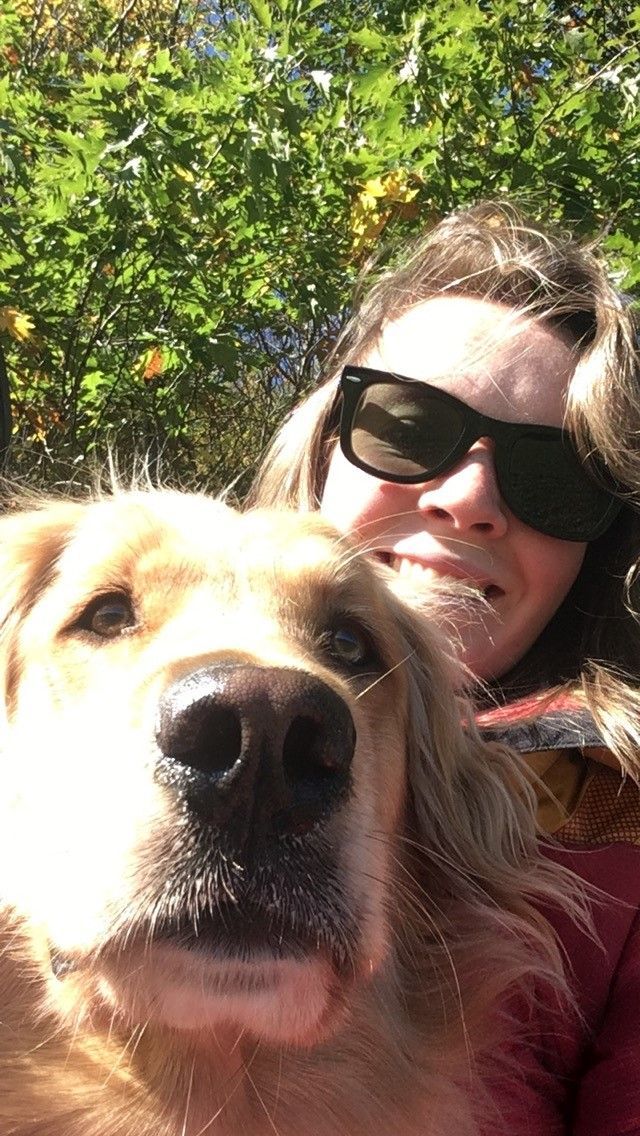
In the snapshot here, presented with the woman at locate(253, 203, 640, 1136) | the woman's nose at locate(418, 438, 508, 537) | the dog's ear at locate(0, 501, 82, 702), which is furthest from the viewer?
the woman's nose at locate(418, 438, 508, 537)

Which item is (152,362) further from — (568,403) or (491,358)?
(568,403)

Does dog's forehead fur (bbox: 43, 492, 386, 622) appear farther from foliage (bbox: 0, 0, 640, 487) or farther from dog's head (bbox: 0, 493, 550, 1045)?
foliage (bbox: 0, 0, 640, 487)

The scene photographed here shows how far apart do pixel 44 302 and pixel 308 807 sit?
4.19 meters

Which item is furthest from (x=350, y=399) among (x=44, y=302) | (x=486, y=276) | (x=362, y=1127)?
(x=44, y=302)

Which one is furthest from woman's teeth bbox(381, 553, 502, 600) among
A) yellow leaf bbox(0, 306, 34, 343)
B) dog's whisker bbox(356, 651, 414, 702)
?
yellow leaf bbox(0, 306, 34, 343)

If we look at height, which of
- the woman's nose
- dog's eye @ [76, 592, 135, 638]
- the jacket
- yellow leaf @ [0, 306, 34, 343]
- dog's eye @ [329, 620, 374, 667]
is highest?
yellow leaf @ [0, 306, 34, 343]

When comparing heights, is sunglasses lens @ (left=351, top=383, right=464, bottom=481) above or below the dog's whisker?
above

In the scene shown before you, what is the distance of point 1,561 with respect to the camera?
2.69 m

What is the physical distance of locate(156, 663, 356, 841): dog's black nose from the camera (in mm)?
1610

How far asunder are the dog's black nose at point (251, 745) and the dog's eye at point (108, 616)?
0.61m

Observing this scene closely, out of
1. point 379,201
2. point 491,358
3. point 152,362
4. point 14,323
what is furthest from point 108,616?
point 152,362

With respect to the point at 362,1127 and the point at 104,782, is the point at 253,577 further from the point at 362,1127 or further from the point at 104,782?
the point at 362,1127

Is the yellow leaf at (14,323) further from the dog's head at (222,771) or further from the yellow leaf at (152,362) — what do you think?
the dog's head at (222,771)

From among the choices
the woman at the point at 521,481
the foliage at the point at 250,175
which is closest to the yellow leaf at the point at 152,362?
the foliage at the point at 250,175
